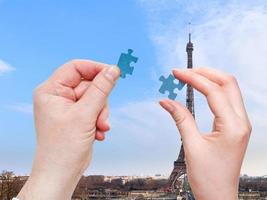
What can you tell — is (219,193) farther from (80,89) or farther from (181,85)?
(80,89)

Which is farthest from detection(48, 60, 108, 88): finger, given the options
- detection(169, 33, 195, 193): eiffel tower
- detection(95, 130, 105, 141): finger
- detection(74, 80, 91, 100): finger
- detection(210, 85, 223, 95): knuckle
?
detection(169, 33, 195, 193): eiffel tower

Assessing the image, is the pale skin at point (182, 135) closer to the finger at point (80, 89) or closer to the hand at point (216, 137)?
the hand at point (216, 137)

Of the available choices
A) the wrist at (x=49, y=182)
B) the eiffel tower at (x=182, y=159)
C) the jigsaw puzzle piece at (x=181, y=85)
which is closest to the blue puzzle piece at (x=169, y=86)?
the jigsaw puzzle piece at (x=181, y=85)

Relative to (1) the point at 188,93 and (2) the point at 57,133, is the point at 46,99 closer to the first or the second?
(2) the point at 57,133

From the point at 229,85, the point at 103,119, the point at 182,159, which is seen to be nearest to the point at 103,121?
the point at 103,119

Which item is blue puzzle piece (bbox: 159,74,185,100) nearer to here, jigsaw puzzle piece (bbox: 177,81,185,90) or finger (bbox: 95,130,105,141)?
jigsaw puzzle piece (bbox: 177,81,185,90)

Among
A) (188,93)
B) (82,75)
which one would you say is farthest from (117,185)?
(82,75)
